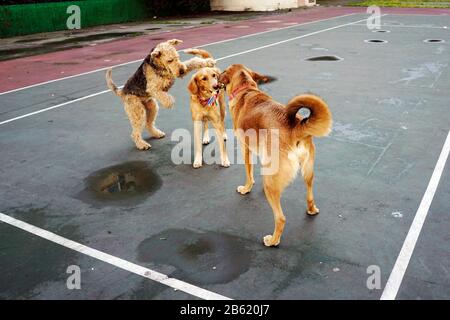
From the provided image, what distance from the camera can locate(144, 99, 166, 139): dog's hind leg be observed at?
759 centimetres

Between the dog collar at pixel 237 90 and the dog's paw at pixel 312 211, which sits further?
the dog collar at pixel 237 90

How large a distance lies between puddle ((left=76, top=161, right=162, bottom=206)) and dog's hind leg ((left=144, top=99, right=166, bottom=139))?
116cm

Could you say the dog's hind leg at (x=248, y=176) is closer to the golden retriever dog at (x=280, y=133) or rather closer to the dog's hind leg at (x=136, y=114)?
the golden retriever dog at (x=280, y=133)

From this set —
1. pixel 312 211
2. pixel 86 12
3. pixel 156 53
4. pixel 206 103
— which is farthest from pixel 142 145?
pixel 86 12

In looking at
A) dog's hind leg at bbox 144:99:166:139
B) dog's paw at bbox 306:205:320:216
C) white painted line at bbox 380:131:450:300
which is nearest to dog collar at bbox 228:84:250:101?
dog's paw at bbox 306:205:320:216

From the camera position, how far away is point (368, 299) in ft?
11.9

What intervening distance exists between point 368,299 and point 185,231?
7.14ft

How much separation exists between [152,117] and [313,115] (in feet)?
14.6

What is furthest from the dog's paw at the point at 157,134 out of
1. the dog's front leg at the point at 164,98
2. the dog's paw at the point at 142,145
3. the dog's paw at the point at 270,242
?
the dog's paw at the point at 270,242

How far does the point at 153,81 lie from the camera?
695 cm

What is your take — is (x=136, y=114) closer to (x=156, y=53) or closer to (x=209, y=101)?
(x=156, y=53)

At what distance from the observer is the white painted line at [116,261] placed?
381 cm

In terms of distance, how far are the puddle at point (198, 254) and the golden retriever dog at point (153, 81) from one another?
2958 millimetres
